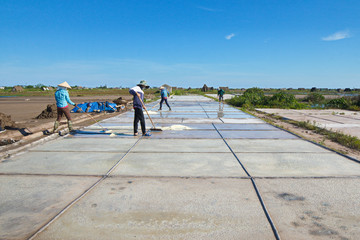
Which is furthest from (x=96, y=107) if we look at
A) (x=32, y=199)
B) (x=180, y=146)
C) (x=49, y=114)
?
(x=32, y=199)

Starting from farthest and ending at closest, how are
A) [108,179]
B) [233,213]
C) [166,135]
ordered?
[166,135]
[108,179]
[233,213]

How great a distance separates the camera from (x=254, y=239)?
248 cm

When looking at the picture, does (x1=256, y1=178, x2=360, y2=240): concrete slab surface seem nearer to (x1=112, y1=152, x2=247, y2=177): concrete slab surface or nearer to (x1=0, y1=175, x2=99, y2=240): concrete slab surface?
(x1=112, y1=152, x2=247, y2=177): concrete slab surface

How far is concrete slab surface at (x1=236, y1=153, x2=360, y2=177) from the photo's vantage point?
431 cm

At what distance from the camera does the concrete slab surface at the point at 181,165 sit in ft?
14.1

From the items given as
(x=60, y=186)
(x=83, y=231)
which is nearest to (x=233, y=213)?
(x=83, y=231)

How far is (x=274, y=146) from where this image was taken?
20.7 feet

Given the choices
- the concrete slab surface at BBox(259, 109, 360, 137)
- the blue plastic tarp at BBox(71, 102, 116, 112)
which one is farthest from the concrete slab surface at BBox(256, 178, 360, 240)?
the blue plastic tarp at BBox(71, 102, 116, 112)

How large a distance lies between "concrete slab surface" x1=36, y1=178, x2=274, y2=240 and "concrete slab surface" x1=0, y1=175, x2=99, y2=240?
0.22 metres

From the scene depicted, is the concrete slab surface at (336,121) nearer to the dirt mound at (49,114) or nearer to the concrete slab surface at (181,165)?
the concrete slab surface at (181,165)

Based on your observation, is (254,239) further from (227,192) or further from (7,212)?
(7,212)

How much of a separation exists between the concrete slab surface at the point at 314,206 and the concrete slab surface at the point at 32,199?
2683mm

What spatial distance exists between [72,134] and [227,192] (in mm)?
6023

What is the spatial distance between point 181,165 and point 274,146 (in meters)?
2.90
